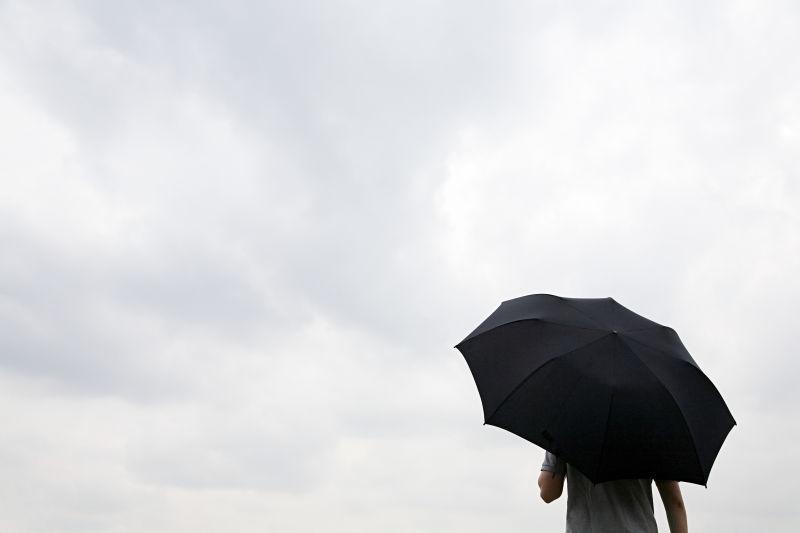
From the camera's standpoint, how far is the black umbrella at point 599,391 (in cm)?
536

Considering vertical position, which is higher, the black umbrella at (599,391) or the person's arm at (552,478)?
the black umbrella at (599,391)

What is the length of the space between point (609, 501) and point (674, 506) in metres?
0.52

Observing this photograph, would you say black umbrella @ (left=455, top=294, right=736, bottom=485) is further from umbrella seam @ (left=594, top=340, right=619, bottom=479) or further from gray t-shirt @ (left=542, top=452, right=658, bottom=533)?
gray t-shirt @ (left=542, top=452, right=658, bottom=533)

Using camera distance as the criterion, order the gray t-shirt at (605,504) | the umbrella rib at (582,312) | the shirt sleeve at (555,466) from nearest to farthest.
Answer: the gray t-shirt at (605,504), the shirt sleeve at (555,466), the umbrella rib at (582,312)

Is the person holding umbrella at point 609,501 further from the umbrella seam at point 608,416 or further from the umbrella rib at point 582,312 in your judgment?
the umbrella rib at point 582,312

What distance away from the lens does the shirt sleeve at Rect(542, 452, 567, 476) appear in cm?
564

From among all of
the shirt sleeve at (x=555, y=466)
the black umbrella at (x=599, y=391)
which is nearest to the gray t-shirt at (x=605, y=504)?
the shirt sleeve at (x=555, y=466)


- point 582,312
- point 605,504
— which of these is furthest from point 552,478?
point 582,312

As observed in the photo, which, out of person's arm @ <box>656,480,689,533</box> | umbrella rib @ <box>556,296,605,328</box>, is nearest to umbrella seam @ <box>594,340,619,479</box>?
umbrella rib @ <box>556,296,605,328</box>

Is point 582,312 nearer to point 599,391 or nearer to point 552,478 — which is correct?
point 599,391

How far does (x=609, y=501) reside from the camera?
5562mm

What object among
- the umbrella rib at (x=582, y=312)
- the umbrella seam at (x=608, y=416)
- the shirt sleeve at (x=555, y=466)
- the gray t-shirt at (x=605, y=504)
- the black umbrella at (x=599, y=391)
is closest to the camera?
the umbrella seam at (x=608, y=416)

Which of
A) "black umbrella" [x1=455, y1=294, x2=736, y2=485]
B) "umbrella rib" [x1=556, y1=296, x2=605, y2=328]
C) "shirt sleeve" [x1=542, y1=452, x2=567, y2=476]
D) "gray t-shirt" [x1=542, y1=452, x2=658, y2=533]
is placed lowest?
"gray t-shirt" [x1=542, y1=452, x2=658, y2=533]

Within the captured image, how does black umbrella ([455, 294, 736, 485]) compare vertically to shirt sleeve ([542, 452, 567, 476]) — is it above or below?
above
